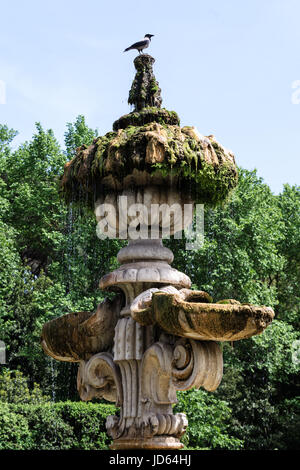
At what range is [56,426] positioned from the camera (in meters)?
15.5

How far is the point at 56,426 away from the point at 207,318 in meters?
→ 11.7

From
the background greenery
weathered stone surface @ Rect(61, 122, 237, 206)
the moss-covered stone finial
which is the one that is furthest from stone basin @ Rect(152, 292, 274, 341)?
the background greenery

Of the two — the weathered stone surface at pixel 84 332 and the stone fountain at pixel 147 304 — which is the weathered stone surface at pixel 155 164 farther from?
the weathered stone surface at pixel 84 332

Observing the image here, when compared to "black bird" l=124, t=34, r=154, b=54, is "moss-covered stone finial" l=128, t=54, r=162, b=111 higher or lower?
lower

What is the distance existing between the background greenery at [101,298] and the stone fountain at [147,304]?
32.4 feet

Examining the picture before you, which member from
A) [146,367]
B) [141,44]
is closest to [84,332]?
[146,367]

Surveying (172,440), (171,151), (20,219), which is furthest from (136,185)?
(20,219)

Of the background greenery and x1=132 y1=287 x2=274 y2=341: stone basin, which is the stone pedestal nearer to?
x1=132 y1=287 x2=274 y2=341: stone basin

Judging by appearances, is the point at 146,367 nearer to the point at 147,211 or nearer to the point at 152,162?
the point at 147,211

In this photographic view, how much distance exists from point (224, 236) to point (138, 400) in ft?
44.6

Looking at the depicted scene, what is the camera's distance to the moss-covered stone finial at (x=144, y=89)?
6473mm

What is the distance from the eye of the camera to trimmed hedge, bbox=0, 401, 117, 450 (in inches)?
593

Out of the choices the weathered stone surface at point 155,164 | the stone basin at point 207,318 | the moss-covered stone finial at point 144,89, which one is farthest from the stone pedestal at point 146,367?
the moss-covered stone finial at point 144,89

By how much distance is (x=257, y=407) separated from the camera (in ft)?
67.1
